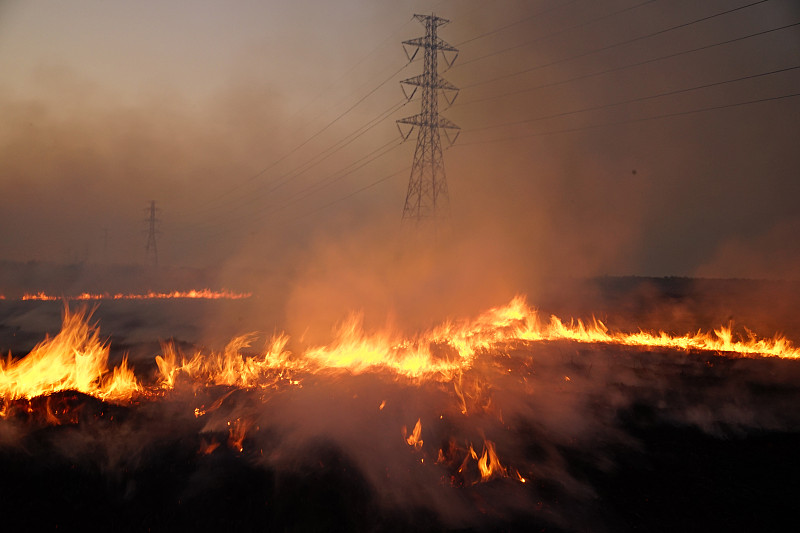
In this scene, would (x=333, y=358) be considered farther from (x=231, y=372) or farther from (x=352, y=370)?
(x=231, y=372)

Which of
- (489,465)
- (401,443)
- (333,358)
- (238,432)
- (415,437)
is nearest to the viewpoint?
(489,465)

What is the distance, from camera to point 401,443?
11.7m

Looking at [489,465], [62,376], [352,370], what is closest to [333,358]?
[352,370]

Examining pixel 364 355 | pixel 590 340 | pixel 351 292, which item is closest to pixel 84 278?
pixel 351 292

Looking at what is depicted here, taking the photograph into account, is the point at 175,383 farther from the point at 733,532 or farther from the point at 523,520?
the point at 733,532

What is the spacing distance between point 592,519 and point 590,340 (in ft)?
41.6

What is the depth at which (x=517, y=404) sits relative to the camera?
14.1 meters

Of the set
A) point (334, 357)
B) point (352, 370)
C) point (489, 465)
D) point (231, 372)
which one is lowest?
point (489, 465)

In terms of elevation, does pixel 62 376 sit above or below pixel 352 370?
above

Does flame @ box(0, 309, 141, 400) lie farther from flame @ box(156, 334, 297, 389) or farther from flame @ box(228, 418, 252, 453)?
flame @ box(228, 418, 252, 453)

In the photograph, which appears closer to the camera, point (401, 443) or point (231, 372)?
point (401, 443)

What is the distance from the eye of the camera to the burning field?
9.53 meters

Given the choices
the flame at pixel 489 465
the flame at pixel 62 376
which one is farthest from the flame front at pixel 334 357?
the flame at pixel 489 465

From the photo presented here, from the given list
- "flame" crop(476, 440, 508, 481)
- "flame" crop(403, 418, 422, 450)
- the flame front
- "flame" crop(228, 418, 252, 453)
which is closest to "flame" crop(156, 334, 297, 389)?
the flame front
